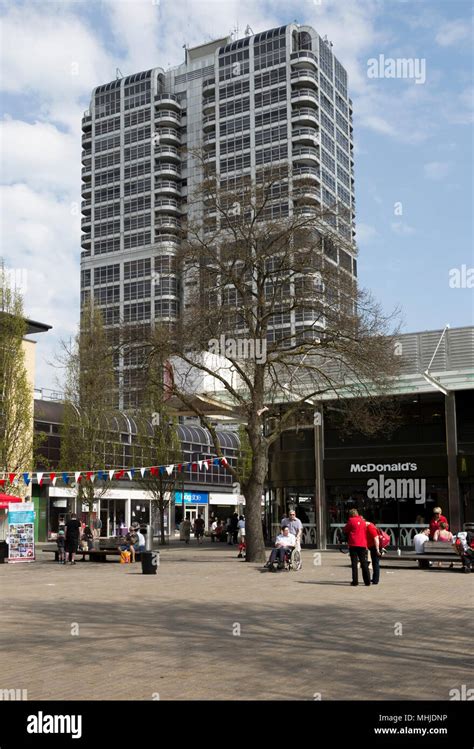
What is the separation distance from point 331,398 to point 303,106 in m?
84.6

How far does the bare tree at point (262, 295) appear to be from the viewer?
83.9 ft

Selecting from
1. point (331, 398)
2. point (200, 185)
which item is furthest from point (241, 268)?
point (331, 398)

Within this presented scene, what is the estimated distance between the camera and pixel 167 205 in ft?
382

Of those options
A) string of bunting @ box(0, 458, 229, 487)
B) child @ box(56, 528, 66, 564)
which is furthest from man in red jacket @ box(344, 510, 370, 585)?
child @ box(56, 528, 66, 564)

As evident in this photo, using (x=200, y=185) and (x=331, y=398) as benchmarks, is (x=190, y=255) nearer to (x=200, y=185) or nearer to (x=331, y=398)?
(x=200, y=185)

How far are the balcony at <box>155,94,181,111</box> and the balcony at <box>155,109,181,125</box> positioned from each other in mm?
→ 739

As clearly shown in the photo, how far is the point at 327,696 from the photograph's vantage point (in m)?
7.04

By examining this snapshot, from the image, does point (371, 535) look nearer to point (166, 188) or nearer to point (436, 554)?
point (436, 554)

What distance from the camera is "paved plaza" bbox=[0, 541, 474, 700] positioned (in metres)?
7.49

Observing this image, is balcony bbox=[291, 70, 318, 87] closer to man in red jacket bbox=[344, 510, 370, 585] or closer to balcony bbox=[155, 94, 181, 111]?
balcony bbox=[155, 94, 181, 111]

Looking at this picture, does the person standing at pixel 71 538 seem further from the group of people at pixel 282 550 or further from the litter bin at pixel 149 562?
the group of people at pixel 282 550

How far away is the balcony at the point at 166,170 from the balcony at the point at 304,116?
1952 cm

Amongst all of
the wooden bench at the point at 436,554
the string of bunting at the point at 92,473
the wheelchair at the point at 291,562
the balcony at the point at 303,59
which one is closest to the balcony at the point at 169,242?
the string of bunting at the point at 92,473
